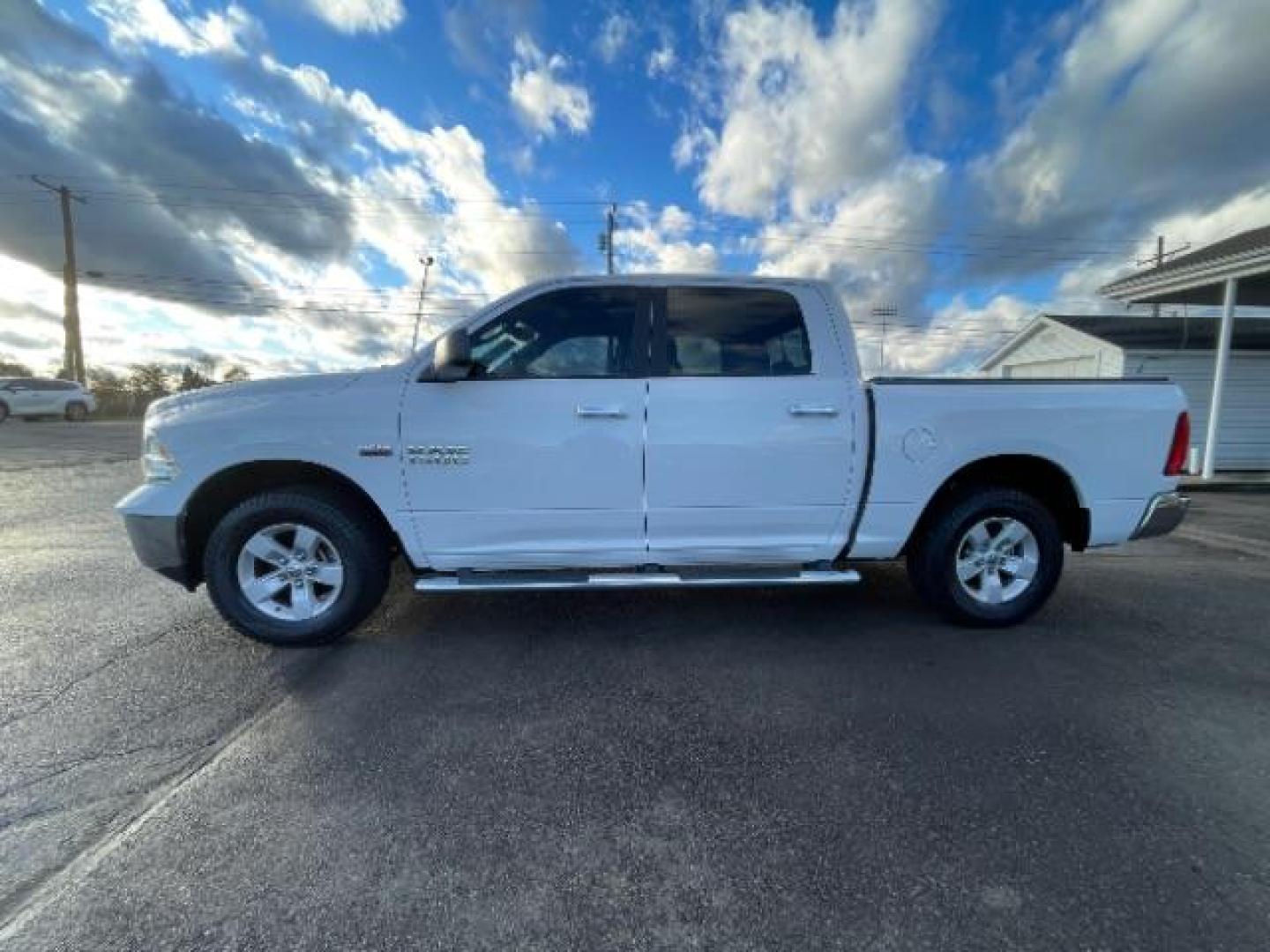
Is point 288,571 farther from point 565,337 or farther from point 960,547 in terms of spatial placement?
point 960,547

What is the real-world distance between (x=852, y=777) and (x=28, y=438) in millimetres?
21812

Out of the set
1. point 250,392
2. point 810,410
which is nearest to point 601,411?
point 810,410

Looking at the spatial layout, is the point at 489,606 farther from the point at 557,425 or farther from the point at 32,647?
the point at 32,647

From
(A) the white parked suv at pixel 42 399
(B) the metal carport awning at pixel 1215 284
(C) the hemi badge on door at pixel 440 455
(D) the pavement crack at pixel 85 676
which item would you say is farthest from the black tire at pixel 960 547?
(A) the white parked suv at pixel 42 399

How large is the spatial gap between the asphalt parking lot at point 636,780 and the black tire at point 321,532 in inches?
6.9

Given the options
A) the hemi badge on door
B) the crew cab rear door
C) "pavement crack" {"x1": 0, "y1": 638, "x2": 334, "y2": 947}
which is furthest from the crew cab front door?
"pavement crack" {"x1": 0, "y1": 638, "x2": 334, "y2": 947}

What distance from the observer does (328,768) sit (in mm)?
2281

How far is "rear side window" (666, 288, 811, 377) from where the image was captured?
334 cm

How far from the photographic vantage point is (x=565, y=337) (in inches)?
133

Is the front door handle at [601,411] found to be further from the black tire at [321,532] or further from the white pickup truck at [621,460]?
the black tire at [321,532]

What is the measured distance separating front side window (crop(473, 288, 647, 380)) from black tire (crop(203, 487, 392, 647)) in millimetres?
1104

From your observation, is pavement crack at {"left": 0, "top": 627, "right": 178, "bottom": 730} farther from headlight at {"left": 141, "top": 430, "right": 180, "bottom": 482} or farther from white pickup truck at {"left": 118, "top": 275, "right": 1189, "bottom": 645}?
headlight at {"left": 141, "top": 430, "right": 180, "bottom": 482}

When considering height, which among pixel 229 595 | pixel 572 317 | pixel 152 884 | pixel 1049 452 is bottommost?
pixel 152 884

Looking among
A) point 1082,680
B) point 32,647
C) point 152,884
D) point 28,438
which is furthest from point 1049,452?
point 28,438
